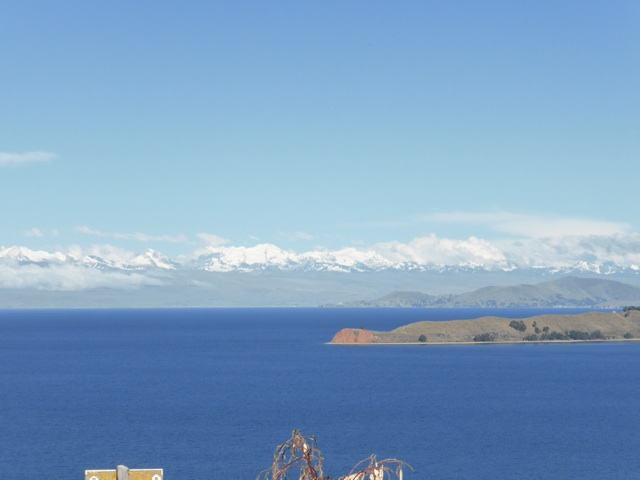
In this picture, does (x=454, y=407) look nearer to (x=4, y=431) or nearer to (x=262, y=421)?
(x=262, y=421)

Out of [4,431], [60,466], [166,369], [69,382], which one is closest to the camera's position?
[60,466]

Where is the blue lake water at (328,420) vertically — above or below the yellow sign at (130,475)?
below

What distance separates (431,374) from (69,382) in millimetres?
63594

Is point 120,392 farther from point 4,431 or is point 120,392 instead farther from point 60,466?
point 60,466

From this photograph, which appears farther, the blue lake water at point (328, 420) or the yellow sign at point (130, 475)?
the blue lake water at point (328, 420)

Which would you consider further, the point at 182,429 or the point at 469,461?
the point at 182,429

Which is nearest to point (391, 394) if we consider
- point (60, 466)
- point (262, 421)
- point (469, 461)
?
point (262, 421)

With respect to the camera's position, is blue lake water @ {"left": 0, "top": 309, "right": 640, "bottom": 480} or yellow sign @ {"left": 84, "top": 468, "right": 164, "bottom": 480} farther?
blue lake water @ {"left": 0, "top": 309, "right": 640, "bottom": 480}

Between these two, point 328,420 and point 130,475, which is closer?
point 130,475

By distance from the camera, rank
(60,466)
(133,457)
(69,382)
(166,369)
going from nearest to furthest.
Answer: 1. (60,466)
2. (133,457)
3. (69,382)
4. (166,369)

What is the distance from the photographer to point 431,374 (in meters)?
177

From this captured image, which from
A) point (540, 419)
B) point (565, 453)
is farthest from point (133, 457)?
point (540, 419)

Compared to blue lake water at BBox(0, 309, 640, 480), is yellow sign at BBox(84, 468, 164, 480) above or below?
above

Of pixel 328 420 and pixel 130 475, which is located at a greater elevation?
pixel 130 475
